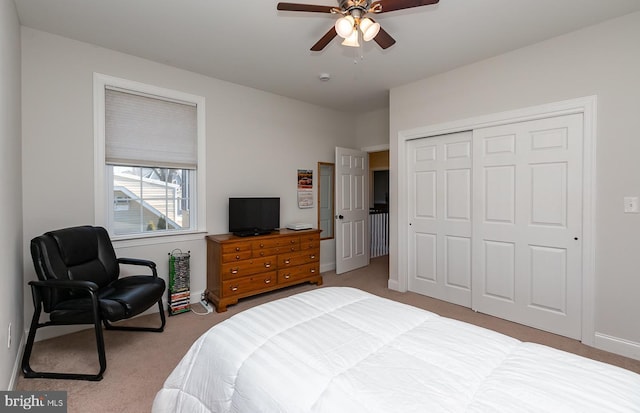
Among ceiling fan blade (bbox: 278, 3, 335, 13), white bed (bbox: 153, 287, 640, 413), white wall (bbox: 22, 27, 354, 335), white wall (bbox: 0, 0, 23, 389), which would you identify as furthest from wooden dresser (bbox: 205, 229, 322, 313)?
ceiling fan blade (bbox: 278, 3, 335, 13)

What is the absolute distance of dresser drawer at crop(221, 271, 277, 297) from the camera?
3216 mm

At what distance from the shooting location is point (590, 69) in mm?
2482

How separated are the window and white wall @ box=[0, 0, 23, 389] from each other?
2.00ft

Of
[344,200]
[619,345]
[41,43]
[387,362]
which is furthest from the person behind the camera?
[344,200]

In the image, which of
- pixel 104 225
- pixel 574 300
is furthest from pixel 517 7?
pixel 104 225

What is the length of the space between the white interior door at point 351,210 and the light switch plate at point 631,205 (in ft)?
10.0

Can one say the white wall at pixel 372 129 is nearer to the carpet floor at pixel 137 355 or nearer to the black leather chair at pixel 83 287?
the carpet floor at pixel 137 355

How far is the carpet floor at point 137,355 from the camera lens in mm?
1860

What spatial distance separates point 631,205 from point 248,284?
352cm

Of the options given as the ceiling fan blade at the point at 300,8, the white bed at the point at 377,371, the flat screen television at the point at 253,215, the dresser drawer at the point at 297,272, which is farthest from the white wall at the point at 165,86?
the white bed at the point at 377,371

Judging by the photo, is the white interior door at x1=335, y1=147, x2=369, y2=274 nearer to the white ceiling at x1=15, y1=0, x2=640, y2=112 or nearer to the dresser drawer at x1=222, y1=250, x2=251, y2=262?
the white ceiling at x1=15, y1=0, x2=640, y2=112

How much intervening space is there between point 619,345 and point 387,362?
2549mm

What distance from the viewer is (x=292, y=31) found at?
255 cm

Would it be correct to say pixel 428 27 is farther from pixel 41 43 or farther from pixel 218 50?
pixel 41 43
